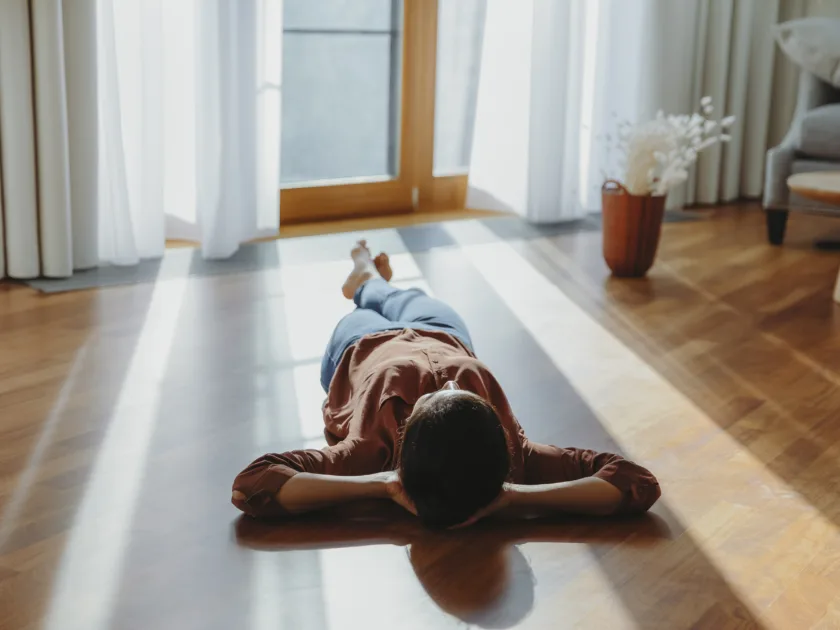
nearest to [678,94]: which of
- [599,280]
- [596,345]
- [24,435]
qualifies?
[599,280]

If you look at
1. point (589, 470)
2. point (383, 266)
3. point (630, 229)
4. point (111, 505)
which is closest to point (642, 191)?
point (630, 229)

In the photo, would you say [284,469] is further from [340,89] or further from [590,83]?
[590,83]

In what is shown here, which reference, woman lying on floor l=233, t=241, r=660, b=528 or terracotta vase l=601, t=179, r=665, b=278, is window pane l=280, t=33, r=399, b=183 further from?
woman lying on floor l=233, t=241, r=660, b=528

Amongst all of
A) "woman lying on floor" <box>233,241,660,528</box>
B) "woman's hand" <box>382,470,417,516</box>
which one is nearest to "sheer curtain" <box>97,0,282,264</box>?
"woman lying on floor" <box>233,241,660,528</box>

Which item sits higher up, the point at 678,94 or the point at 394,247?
the point at 678,94

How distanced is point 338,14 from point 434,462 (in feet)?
9.26

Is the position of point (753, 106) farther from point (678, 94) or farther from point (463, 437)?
point (463, 437)

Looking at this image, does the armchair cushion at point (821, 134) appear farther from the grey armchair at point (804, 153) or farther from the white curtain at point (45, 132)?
the white curtain at point (45, 132)

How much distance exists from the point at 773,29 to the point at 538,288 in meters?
1.66

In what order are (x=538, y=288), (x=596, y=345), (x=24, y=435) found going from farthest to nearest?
(x=538, y=288) → (x=596, y=345) → (x=24, y=435)

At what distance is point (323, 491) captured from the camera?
76.0 inches

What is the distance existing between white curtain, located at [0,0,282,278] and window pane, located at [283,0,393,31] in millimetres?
390

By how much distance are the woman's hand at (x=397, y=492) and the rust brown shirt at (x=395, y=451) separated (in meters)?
0.07

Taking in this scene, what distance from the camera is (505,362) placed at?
2.83 meters
